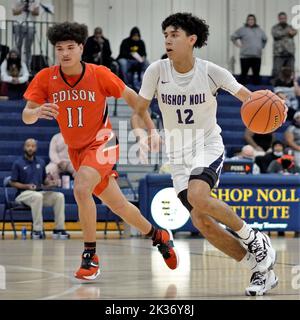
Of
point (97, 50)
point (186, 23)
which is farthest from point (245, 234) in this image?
point (97, 50)

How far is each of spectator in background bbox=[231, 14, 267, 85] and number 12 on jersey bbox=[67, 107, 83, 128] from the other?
1389 centimetres

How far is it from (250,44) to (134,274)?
1377cm

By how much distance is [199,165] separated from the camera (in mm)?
6938

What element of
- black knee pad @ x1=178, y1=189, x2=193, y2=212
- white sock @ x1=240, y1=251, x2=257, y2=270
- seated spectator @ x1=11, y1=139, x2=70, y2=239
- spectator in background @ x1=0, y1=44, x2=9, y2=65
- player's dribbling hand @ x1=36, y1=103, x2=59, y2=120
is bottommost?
seated spectator @ x1=11, y1=139, x2=70, y2=239

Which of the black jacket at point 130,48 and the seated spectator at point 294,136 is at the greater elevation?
the black jacket at point 130,48

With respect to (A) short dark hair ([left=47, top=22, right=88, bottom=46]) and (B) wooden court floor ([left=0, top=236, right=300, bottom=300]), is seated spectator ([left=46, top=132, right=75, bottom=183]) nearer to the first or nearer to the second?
(B) wooden court floor ([left=0, top=236, right=300, bottom=300])

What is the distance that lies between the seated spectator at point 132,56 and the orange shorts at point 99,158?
1224 centimetres

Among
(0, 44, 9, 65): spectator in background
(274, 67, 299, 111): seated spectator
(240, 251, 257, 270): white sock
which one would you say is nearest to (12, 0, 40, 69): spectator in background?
(0, 44, 9, 65): spectator in background

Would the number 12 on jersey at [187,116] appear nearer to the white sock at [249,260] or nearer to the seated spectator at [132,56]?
the white sock at [249,260]

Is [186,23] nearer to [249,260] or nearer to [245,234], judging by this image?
[245,234]

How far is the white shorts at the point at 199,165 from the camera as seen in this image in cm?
693

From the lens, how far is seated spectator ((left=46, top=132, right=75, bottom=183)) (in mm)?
16391

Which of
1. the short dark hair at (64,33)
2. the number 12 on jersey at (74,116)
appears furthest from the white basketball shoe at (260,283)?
the short dark hair at (64,33)
